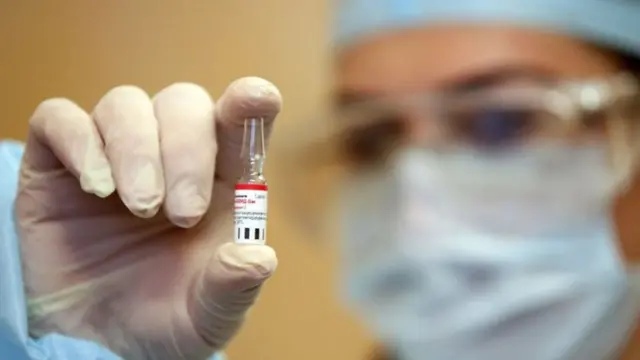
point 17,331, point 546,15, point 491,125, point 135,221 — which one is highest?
point 546,15

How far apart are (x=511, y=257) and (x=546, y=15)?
1.20ft

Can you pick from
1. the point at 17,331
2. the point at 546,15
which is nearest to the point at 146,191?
the point at 17,331

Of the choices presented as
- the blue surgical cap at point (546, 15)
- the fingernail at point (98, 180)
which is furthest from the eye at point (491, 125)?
the fingernail at point (98, 180)

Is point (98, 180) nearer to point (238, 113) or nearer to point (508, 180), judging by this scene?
point (238, 113)

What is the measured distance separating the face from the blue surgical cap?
1 centimetres

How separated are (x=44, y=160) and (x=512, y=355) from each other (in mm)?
710

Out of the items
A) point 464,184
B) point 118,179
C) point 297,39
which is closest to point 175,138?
point 118,179

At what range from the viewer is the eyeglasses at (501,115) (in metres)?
1.11

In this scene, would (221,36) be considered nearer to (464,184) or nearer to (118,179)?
(464,184)

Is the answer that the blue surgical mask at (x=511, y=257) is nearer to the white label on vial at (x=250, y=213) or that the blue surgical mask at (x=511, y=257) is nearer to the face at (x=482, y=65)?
the face at (x=482, y=65)

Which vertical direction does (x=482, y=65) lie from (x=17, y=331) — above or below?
above

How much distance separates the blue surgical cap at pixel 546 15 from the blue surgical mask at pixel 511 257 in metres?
0.18

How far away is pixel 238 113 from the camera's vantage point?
756 mm

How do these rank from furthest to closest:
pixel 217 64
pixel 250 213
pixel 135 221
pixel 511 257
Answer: pixel 217 64 → pixel 511 257 → pixel 135 221 → pixel 250 213
